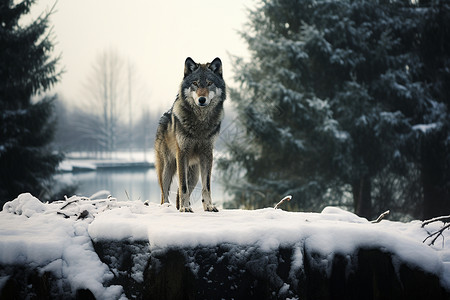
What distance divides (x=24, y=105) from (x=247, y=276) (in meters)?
11.0

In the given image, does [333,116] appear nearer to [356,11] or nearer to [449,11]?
[356,11]

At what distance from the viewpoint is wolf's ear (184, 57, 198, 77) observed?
407 cm

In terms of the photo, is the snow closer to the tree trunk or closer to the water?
the tree trunk

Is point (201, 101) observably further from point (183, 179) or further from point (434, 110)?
point (434, 110)

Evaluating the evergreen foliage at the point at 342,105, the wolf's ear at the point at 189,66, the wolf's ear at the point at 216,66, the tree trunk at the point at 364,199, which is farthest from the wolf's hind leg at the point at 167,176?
the tree trunk at the point at 364,199

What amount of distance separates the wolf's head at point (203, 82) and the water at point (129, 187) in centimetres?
133

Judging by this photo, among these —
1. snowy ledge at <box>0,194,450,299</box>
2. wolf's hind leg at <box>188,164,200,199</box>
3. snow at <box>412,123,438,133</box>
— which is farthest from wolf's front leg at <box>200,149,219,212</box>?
snow at <box>412,123,438,133</box>

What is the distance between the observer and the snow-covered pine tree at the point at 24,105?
34.6 ft

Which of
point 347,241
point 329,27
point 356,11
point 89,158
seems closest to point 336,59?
point 329,27

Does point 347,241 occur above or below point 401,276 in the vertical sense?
above

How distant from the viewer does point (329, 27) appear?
11672 millimetres

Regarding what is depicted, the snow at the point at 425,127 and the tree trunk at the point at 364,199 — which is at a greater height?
the snow at the point at 425,127

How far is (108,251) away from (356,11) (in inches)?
477

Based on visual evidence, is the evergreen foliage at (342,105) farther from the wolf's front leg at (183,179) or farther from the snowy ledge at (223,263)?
the snowy ledge at (223,263)
